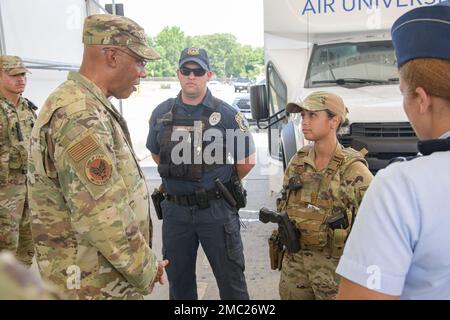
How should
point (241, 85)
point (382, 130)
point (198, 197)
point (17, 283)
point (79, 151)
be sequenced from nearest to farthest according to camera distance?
point (17, 283)
point (79, 151)
point (198, 197)
point (382, 130)
point (241, 85)

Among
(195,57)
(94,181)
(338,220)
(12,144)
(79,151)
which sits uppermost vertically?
(195,57)

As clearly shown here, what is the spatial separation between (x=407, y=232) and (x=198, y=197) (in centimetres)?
194

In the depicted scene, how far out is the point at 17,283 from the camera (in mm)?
354

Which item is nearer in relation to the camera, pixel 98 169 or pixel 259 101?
pixel 98 169

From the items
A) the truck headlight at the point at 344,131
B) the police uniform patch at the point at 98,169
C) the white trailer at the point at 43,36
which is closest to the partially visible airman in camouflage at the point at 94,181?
the police uniform patch at the point at 98,169

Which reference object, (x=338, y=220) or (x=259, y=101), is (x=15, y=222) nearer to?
(x=259, y=101)

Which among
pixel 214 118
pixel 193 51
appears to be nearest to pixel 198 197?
pixel 214 118

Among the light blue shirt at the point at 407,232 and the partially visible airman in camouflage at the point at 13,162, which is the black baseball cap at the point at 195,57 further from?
the light blue shirt at the point at 407,232

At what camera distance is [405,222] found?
2.66 ft

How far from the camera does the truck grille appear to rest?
3.44 m

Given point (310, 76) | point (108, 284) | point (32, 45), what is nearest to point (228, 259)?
point (108, 284)

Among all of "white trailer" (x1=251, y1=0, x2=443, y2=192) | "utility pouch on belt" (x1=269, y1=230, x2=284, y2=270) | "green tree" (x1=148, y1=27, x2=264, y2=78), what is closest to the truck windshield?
"white trailer" (x1=251, y1=0, x2=443, y2=192)

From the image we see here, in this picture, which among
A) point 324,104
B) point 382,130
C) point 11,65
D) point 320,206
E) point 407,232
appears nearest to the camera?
point 407,232

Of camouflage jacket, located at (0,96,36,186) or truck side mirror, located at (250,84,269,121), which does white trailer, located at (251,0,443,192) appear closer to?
truck side mirror, located at (250,84,269,121)
